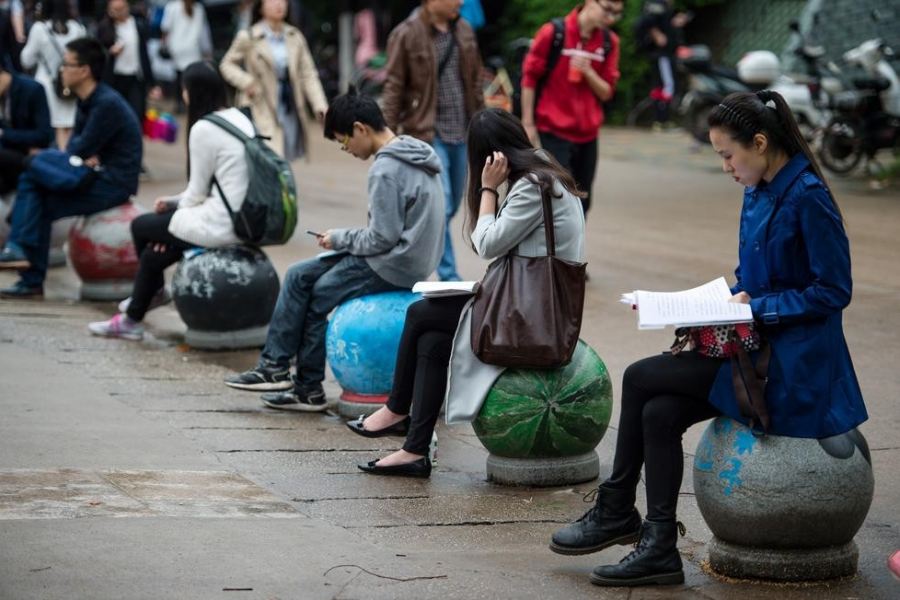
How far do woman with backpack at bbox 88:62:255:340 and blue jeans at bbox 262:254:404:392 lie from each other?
3.92 ft

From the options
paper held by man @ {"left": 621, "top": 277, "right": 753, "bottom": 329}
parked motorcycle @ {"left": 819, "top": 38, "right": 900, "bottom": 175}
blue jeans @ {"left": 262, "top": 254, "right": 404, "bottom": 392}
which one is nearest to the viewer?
paper held by man @ {"left": 621, "top": 277, "right": 753, "bottom": 329}

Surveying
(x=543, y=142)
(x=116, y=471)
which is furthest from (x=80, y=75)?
(x=116, y=471)

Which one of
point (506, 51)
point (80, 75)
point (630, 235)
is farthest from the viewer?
point (506, 51)

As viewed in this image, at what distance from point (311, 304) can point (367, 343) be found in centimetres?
45

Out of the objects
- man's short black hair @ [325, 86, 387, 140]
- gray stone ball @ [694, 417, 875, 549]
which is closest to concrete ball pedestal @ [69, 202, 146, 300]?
man's short black hair @ [325, 86, 387, 140]

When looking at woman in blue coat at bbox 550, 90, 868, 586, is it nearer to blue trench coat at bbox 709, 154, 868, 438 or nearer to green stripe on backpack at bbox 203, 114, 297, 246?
blue trench coat at bbox 709, 154, 868, 438

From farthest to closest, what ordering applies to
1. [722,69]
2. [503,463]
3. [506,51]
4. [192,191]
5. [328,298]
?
[506,51]
[722,69]
[192,191]
[328,298]
[503,463]

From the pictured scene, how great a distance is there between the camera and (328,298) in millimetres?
6723

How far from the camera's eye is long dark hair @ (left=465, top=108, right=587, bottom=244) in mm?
5406

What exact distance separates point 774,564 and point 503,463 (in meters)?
1.52

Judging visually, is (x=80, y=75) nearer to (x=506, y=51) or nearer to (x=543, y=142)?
(x=543, y=142)

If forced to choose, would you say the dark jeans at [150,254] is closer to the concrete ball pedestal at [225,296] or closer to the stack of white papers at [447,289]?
the concrete ball pedestal at [225,296]

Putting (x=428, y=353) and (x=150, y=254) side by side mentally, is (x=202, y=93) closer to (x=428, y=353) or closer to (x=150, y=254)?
(x=150, y=254)

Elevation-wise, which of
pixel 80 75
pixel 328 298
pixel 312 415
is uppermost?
pixel 80 75
